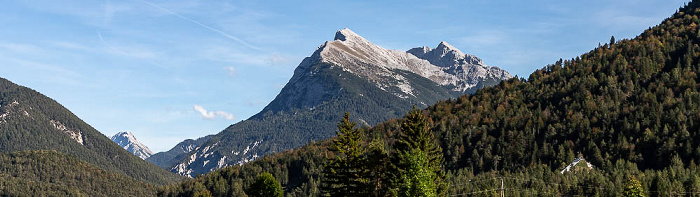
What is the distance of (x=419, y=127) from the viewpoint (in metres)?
93.0

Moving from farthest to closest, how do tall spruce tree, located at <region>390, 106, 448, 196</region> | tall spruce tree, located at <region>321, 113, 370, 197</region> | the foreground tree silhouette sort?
the foreground tree silhouette < tall spruce tree, located at <region>321, 113, 370, 197</region> < tall spruce tree, located at <region>390, 106, 448, 196</region>

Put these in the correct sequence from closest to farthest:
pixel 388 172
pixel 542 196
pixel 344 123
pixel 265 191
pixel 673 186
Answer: pixel 388 172, pixel 344 123, pixel 265 191, pixel 673 186, pixel 542 196

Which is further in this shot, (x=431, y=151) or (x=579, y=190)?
(x=579, y=190)

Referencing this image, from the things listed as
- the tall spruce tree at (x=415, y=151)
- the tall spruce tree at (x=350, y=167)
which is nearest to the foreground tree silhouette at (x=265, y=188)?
the tall spruce tree at (x=350, y=167)

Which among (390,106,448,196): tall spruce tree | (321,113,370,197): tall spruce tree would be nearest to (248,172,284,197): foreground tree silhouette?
(321,113,370,197): tall spruce tree

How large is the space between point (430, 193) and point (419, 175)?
2.47m

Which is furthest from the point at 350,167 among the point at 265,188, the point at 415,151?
the point at 265,188

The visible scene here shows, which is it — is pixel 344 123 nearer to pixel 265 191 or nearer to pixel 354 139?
pixel 354 139

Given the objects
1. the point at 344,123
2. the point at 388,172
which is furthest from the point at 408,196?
the point at 344,123

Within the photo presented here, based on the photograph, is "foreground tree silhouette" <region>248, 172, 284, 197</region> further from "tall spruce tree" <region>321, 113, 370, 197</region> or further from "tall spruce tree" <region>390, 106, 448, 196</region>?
"tall spruce tree" <region>390, 106, 448, 196</region>

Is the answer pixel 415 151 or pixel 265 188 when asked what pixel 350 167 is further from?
pixel 265 188

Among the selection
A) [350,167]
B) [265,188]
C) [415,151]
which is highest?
[415,151]

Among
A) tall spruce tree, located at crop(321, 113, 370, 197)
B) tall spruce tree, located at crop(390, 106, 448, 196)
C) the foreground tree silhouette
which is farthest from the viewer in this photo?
the foreground tree silhouette

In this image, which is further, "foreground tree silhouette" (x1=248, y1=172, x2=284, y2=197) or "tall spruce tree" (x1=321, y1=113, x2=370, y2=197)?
"foreground tree silhouette" (x1=248, y1=172, x2=284, y2=197)
